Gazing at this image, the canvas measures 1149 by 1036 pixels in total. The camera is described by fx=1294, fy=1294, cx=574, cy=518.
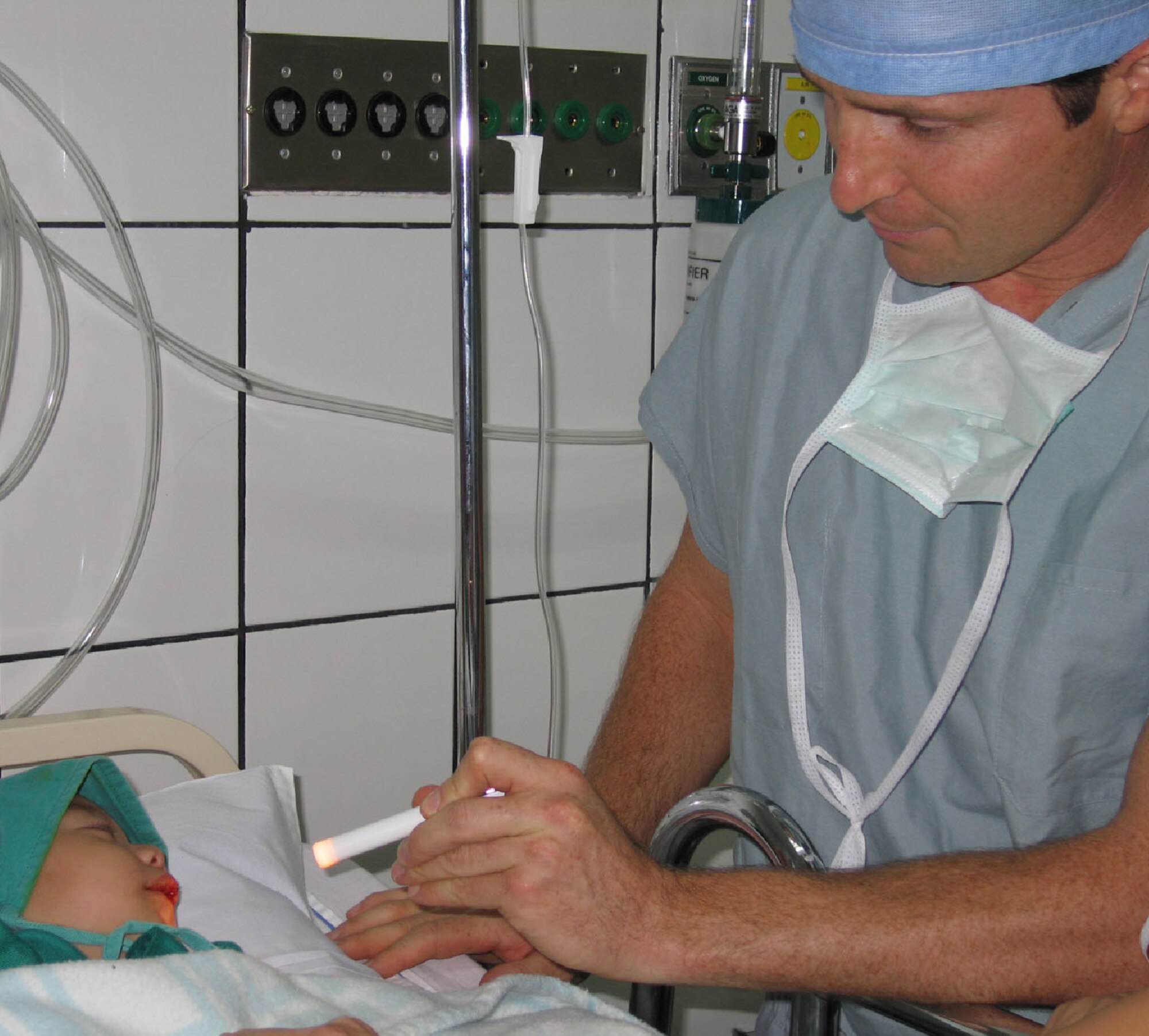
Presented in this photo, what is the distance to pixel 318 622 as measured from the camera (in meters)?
1.60

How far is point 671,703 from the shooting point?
139 cm

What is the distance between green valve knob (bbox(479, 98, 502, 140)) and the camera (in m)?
1.57

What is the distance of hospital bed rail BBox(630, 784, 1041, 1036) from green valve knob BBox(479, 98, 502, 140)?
0.90m

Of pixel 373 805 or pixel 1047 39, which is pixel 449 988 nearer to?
pixel 373 805

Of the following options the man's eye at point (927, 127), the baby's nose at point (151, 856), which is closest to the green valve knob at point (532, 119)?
the man's eye at point (927, 127)

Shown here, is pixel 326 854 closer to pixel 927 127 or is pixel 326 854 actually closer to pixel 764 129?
pixel 927 127

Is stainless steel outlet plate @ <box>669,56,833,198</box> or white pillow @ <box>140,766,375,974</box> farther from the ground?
stainless steel outlet plate @ <box>669,56,833,198</box>

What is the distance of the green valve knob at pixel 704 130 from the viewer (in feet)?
5.68

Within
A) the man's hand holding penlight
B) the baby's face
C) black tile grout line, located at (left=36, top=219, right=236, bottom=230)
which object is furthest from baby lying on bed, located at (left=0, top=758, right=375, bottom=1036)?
black tile grout line, located at (left=36, top=219, right=236, bottom=230)

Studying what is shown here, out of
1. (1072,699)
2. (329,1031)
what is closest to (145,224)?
(329,1031)

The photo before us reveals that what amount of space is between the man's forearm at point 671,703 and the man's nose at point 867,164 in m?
0.51

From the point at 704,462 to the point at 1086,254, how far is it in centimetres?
45

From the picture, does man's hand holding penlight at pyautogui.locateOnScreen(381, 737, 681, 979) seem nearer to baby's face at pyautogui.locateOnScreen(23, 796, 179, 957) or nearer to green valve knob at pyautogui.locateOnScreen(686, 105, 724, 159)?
baby's face at pyautogui.locateOnScreen(23, 796, 179, 957)

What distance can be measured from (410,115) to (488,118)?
0.34ft
